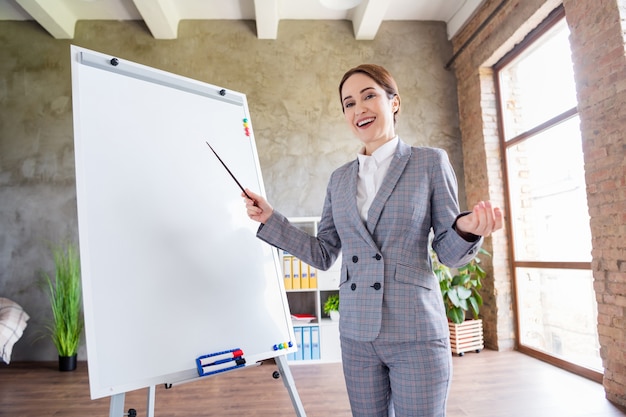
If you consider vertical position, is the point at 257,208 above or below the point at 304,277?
above

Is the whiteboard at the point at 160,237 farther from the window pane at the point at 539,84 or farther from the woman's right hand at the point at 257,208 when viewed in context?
the window pane at the point at 539,84

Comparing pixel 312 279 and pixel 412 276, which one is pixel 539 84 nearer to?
pixel 312 279

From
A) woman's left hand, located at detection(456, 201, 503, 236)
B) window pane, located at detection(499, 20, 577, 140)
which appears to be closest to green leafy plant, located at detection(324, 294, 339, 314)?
window pane, located at detection(499, 20, 577, 140)

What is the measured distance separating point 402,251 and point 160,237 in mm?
828

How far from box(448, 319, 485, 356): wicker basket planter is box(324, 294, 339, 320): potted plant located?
1034mm

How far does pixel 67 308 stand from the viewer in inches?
139

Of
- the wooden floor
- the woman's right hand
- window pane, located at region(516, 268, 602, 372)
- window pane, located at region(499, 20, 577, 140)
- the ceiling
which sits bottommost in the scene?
the wooden floor

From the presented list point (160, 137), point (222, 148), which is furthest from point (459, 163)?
point (160, 137)

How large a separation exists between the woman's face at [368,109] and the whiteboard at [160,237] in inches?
25.9

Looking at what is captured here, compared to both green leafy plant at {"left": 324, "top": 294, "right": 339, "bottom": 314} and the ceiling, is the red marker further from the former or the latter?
the ceiling

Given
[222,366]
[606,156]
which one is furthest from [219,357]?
[606,156]

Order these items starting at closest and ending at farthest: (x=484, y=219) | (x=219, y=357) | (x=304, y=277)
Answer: (x=484, y=219) < (x=219, y=357) < (x=304, y=277)

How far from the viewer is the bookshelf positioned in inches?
138

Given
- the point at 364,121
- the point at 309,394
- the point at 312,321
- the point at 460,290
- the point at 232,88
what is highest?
the point at 232,88
